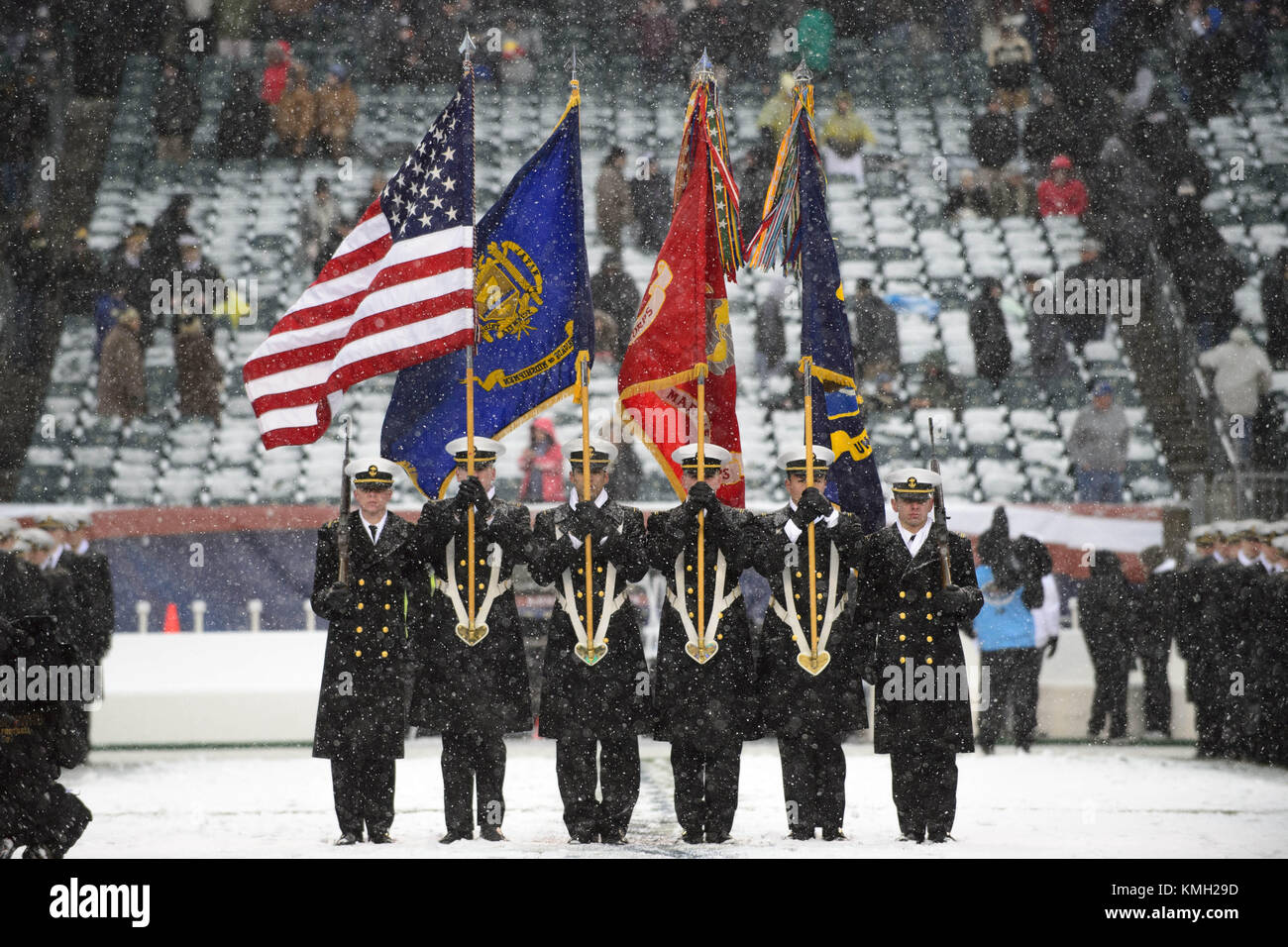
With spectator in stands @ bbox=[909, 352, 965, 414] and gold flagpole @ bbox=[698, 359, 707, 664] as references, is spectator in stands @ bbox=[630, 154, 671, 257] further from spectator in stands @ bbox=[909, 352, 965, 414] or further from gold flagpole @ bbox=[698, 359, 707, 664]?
gold flagpole @ bbox=[698, 359, 707, 664]

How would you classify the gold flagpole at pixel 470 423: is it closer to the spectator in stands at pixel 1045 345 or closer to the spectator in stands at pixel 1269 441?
the spectator in stands at pixel 1269 441

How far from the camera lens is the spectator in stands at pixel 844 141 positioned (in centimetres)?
2153

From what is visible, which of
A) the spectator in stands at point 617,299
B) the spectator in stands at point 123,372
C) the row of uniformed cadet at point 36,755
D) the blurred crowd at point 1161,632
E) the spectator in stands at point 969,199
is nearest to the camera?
the row of uniformed cadet at point 36,755

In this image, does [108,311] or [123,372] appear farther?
[108,311]

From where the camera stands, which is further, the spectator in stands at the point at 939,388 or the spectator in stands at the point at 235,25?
the spectator in stands at the point at 235,25

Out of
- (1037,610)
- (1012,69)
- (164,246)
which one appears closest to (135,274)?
(164,246)

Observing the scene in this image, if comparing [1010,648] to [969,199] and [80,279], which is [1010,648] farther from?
[80,279]

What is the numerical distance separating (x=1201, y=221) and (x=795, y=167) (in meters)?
10.1

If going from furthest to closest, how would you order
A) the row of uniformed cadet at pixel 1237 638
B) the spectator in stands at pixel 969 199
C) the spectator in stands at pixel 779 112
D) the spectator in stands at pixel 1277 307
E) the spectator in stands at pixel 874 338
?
the spectator in stands at pixel 969 199 → the spectator in stands at pixel 779 112 → the spectator in stands at pixel 1277 307 → the spectator in stands at pixel 874 338 → the row of uniformed cadet at pixel 1237 638

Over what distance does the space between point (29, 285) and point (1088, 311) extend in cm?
1049

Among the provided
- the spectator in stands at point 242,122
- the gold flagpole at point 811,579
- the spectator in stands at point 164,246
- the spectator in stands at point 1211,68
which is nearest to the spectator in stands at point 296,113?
the spectator in stands at point 242,122

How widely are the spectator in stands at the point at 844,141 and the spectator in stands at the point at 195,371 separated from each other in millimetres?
7904

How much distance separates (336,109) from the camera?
2156cm
